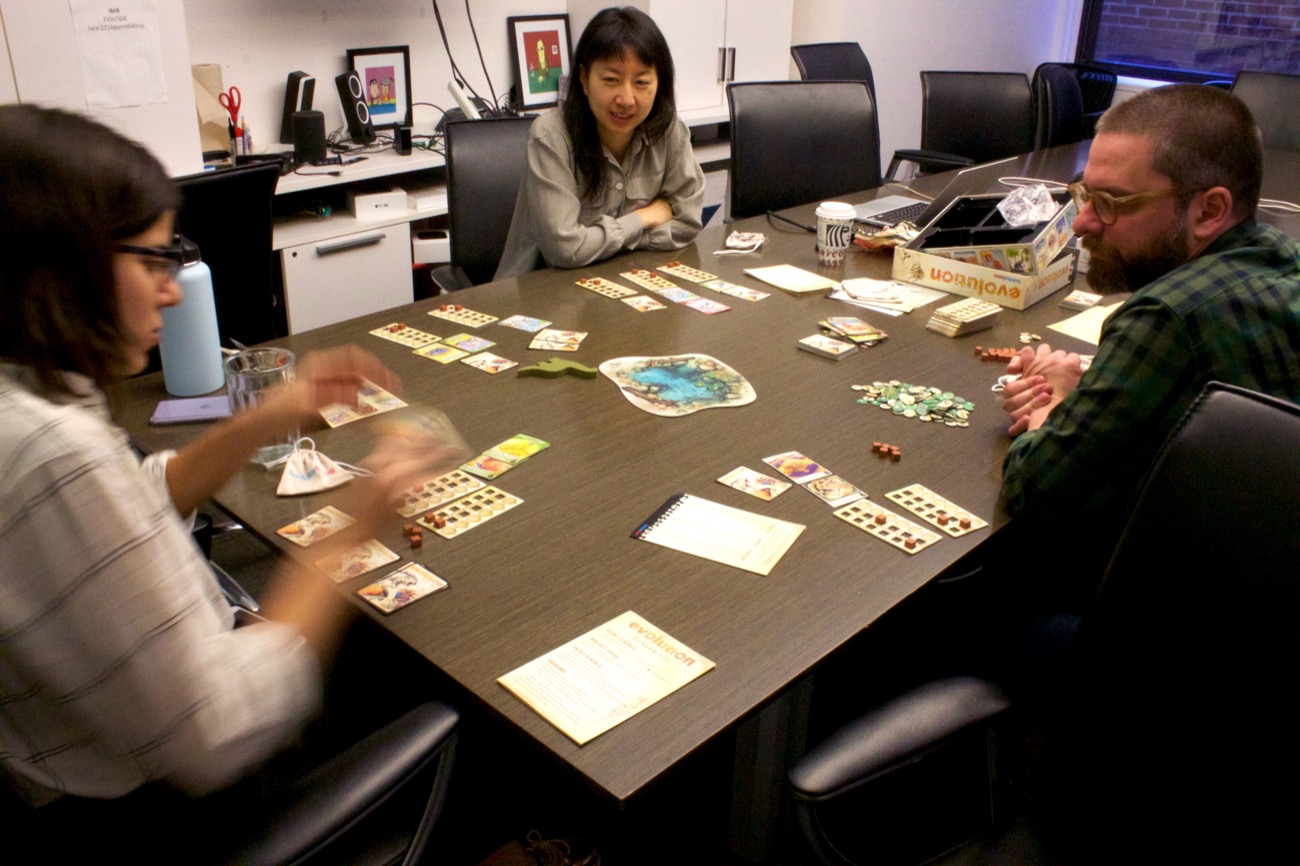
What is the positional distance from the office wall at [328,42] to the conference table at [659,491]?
6.45 ft

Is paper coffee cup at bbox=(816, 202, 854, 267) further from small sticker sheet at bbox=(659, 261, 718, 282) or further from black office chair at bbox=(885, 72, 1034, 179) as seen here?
black office chair at bbox=(885, 72, 1034, 179)

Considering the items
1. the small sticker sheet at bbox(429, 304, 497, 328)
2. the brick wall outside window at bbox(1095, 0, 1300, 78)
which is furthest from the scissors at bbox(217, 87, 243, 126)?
the brick wall outside window at bbox(1095, 0, 1300, 78)

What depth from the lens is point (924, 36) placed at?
19.0 feet

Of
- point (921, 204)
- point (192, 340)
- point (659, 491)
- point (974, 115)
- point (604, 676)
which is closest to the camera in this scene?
point (604, 676)

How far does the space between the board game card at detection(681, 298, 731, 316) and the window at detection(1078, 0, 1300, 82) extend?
17.0 feet

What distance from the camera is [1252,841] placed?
3.17 feet

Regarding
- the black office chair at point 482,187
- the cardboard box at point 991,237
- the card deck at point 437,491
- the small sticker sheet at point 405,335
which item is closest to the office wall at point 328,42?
the black office chair at point 482,187

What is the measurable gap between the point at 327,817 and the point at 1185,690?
827 mm

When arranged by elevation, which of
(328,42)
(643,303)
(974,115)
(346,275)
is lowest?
(346,275)

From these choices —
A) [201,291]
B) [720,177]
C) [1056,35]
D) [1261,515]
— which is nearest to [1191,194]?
[1261,515]

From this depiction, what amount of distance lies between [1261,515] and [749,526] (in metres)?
0.58

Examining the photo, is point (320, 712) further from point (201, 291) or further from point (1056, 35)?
point (1056, 35)

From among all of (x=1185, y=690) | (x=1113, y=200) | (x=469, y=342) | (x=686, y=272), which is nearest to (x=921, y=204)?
(x=686, y=272)

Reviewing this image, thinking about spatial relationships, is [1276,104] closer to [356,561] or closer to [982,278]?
[982,278]
